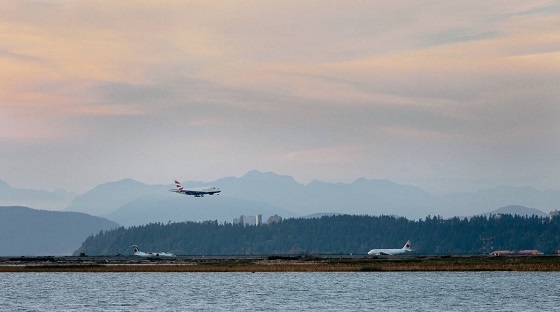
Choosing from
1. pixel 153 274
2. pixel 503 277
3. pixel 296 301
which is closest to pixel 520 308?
pixel 296 301

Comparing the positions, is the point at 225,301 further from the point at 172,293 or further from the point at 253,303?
the point at 172,293

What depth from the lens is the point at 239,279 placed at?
170 m

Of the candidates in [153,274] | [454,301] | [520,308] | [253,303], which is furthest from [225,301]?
[153,274]

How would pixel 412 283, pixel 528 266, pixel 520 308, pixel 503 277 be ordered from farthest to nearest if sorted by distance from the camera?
pixel 528 266, pixel 503 277, pixel 412 283, pixel 520 308

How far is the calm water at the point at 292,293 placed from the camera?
110 m

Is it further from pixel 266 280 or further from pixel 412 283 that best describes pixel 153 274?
pixel 412 283

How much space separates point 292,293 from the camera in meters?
130

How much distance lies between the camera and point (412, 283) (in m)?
152

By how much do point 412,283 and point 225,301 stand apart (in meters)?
43.0

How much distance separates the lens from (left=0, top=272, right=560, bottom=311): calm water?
4343 inches

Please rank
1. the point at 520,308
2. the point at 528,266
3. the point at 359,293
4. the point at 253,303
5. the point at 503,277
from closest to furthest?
the point at 520,308 → the point at 253,303 → the point at 359,293 → the point at 503,277 → the point at 528,266

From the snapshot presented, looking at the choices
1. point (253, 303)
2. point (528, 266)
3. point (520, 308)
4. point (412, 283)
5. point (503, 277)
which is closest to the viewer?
point (520, 308)

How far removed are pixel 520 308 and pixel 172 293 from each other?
4752cm

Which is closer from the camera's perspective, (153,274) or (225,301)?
(225,301)
